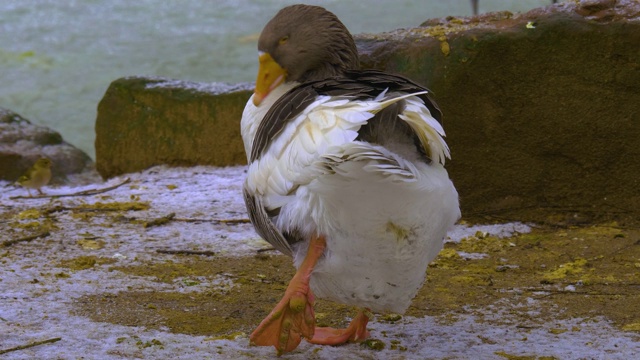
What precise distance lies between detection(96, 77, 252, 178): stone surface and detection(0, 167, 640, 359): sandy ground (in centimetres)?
47

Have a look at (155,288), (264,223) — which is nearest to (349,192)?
(264,223)

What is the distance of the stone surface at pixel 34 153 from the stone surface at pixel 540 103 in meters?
3.43

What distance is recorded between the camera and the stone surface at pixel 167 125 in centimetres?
672

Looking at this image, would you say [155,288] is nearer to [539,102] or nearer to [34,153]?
[539,102]

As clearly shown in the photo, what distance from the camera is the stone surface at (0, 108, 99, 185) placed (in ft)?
23.4

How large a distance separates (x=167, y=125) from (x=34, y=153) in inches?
50.4

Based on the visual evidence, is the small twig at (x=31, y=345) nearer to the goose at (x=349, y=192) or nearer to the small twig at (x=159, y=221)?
the goose at (x=349, y=192)

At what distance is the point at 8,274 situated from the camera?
422 centimetres

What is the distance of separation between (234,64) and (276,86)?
875cm

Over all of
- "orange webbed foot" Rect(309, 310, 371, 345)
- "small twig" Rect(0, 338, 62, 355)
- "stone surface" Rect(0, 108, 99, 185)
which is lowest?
"stone surface" Rect(0, 108, 99, 185)

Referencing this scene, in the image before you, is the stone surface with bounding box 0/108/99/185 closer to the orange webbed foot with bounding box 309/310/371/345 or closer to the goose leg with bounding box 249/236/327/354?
the orange webbed foot with bounding box 309/310/371/345

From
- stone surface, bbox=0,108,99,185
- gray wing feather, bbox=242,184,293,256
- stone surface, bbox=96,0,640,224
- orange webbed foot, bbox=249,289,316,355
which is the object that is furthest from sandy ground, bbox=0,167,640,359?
stone surface, bbox=0,108,99,185

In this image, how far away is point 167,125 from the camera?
22.6ft

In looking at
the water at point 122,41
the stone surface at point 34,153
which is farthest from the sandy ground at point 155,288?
the water at point 122,41
